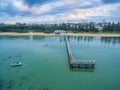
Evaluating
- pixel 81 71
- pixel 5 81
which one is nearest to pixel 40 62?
pixel 81 71

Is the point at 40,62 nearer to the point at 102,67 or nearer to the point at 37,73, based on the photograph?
the point at 37,73

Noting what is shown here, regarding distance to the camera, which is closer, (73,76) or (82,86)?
(82,86)

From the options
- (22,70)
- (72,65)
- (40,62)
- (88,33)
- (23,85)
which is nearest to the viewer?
(23,85)

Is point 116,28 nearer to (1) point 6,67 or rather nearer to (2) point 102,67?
(2) point 102,67

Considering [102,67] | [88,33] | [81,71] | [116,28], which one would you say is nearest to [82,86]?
[81,71]

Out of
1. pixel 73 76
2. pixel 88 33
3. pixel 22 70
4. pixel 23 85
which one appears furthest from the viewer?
pixel 88 33

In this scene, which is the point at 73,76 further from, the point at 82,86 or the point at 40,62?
the point at 40,62

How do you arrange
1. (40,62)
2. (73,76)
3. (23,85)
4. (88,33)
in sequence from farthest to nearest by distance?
(88,33) → (40,62) → (73,76) → (23,85)

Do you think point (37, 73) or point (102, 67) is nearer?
point (37, 73)

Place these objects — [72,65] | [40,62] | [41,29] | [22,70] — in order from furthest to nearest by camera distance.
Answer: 1. [41,29]
2. [40,62]
3. [72,65]
4. [22,70]
